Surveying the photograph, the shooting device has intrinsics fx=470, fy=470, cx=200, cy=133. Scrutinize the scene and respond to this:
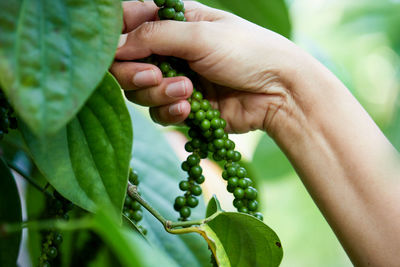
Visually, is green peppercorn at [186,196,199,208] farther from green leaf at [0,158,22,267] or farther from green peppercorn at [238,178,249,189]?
green leaf at [0,158,22,267]

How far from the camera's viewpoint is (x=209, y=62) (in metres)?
0.60

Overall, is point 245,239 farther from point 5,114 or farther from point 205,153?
point 5,114

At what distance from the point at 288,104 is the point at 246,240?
28 centimetres

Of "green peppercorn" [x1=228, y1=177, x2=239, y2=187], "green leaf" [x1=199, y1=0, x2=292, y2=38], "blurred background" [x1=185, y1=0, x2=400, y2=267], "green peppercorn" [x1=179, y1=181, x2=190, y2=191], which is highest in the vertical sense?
"green leaf" [x1=199, y1=0, x2=292, y2=38]

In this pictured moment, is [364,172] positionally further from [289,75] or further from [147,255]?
[147,255]

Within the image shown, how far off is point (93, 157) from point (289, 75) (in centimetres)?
37

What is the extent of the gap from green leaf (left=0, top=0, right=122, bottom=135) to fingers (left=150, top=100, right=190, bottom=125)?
24 centimetres

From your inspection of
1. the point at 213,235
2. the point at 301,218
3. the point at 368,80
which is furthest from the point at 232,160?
the point at 368,80

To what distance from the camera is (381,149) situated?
2.26 ft

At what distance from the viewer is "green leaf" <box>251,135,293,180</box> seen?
113cm

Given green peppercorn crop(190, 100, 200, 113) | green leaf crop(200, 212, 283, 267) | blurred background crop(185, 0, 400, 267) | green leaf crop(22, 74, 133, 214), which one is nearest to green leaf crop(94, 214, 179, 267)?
green leaf crop(22, 74, 133, 214)

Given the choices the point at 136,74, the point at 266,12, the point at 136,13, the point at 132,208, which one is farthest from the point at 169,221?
the point at 266,12

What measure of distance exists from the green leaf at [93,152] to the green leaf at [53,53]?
0.07 m

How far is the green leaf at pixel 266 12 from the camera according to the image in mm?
810
